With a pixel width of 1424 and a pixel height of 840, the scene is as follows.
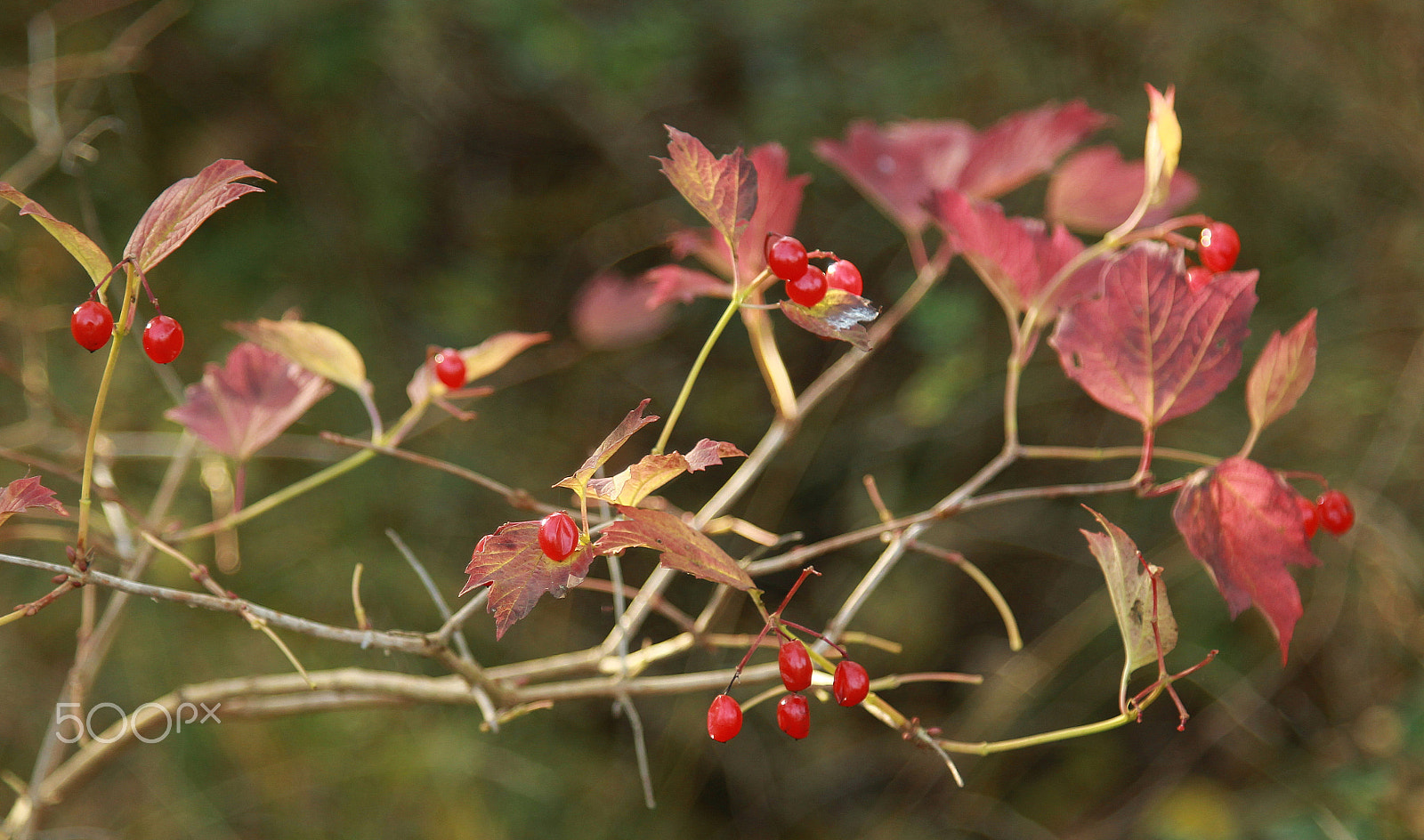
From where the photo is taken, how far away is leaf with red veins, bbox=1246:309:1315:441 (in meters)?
0.36

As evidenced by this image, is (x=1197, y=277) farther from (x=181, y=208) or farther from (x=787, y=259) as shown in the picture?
(x=181, y=208)

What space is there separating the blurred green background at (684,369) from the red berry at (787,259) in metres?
0.62

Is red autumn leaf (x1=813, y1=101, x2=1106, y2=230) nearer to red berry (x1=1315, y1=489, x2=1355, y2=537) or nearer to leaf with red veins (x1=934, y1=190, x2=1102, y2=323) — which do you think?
leaf with red veins (x1=934, y1=190, x2=1102, y2=323)

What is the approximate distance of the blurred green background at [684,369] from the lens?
2.87ft

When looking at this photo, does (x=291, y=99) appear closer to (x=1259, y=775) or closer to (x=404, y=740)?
(x=404, y=740)

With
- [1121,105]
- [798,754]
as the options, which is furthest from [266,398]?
[1121,105]

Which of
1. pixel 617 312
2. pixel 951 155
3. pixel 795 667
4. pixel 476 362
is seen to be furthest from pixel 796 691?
pixel 617 312

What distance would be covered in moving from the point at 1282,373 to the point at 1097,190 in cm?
23

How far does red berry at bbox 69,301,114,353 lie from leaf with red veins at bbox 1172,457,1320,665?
0.40 meters

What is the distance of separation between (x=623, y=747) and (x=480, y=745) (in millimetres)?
150

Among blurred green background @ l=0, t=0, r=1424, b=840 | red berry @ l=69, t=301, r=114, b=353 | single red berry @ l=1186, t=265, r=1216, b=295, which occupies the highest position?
red berry @ l=69, t=301, r=114, b=353

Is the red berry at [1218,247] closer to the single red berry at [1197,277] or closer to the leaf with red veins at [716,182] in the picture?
the single red berry at [1197,277]

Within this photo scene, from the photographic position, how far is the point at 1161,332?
365 millimetres

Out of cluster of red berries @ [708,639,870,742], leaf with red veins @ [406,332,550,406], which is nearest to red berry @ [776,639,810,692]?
cluster of red berries @ [708,639,870,742]
